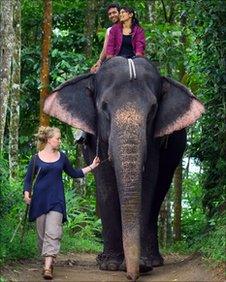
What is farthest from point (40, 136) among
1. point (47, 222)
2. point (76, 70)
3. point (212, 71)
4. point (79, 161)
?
point (79, 161)

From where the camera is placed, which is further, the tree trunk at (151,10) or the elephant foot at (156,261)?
Result: the tree trunk at (151,10)

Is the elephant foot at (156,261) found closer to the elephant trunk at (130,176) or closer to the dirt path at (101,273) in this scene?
the dirt path at (101,273)

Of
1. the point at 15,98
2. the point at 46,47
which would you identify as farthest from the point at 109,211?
the point at 46,47

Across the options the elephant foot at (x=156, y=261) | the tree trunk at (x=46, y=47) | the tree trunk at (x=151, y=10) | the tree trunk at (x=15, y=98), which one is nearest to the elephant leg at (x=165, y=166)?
the elephant foot at (x=156, y=261)

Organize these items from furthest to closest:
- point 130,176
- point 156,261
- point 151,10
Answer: point 151,10
point 156,261
point 130,176

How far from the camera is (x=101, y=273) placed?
8156 millimetres

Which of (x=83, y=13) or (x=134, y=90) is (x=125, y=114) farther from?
(x=83, y=13)

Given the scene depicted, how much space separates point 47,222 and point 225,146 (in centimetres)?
333

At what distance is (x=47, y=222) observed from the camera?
771 cm

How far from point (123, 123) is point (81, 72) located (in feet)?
21.7

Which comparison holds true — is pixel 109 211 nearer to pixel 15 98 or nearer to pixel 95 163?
pixel 95 163

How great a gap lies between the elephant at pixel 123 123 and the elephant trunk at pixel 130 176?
0.4 inches

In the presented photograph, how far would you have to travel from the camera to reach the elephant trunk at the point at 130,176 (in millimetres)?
7000

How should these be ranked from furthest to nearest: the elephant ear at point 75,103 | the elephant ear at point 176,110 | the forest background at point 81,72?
the forest background at point 81,72 < the elephant ear at point 75,103 < the elephant ear at point 176,110
